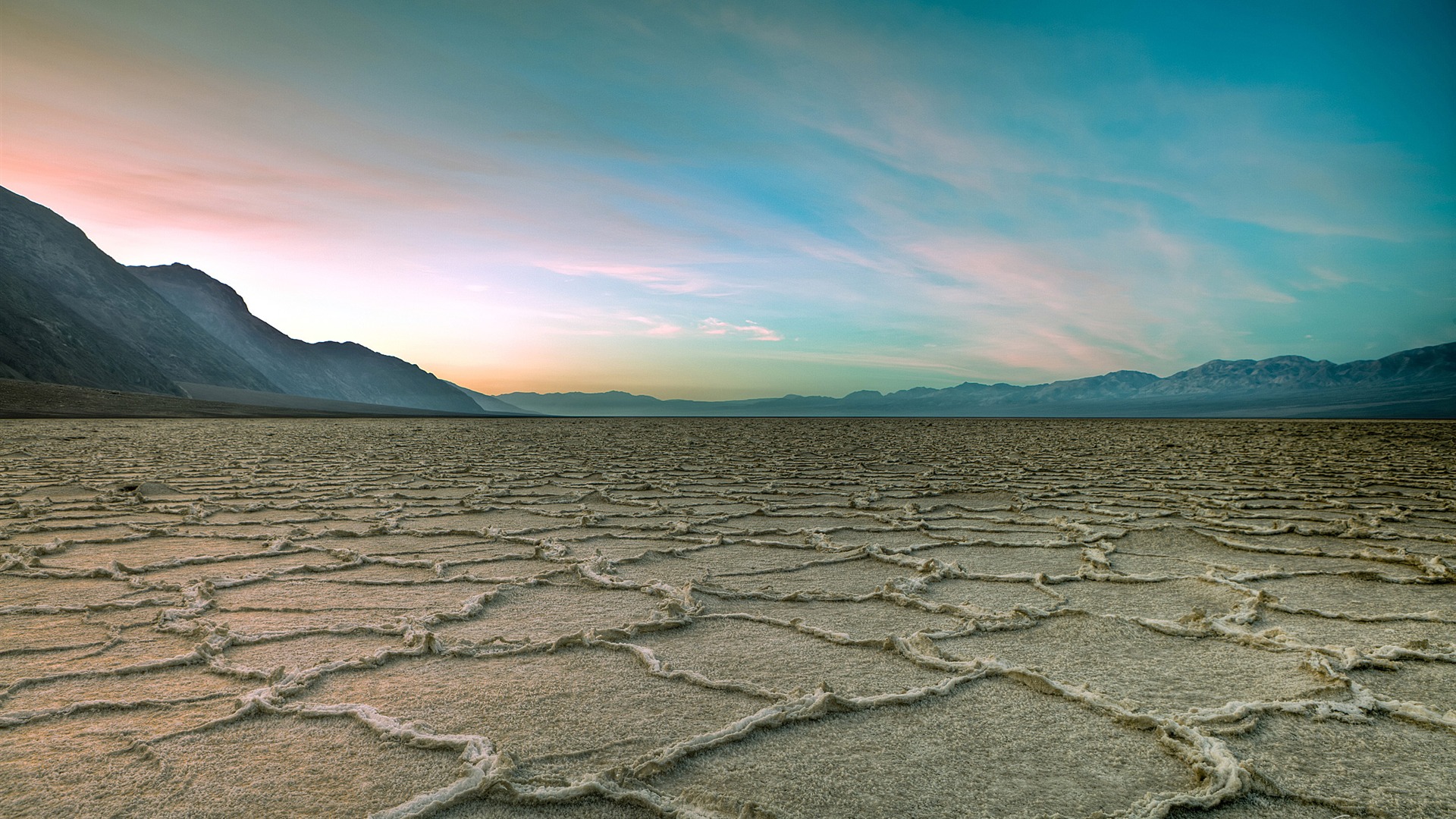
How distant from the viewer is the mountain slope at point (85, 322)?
136 feet

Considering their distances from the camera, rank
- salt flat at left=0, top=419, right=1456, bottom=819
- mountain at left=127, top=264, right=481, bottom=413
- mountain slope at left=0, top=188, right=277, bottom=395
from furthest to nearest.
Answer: mountain at left=127, top=264, right=481, bottom=413 < mountain slope at left=0, top=188, right=277, bottom=395 < salt flat at left=0, top=419, right=1456, bottom=819

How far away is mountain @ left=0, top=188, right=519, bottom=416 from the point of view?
137 feet

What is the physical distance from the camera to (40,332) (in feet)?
137

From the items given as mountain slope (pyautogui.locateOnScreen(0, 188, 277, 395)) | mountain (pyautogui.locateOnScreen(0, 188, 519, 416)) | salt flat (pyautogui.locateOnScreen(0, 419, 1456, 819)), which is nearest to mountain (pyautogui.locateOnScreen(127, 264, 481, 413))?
mountain (pyautogui.locateOnScreen(0, 188, 519, 416))

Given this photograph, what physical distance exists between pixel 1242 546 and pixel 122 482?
7.65 metres

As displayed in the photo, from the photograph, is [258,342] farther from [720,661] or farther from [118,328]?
[720,661]

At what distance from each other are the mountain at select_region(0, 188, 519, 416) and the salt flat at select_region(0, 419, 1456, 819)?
44417 mm

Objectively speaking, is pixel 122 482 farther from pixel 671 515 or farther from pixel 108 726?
pixel 108 726

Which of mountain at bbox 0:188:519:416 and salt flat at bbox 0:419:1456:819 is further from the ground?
mountain at bbox 0:188:519:416

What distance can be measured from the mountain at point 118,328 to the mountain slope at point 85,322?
91 millimetres

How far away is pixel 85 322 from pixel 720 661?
204 feet

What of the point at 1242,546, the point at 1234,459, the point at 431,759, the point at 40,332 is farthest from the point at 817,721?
the point at 40,332

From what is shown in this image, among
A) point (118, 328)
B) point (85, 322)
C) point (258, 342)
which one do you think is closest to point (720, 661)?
point (85, 322)

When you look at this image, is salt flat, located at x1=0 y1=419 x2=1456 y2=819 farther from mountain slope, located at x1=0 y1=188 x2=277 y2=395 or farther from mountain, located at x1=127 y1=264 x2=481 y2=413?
mountain, located at x1=127 y1=264 x2=481 y2=413
